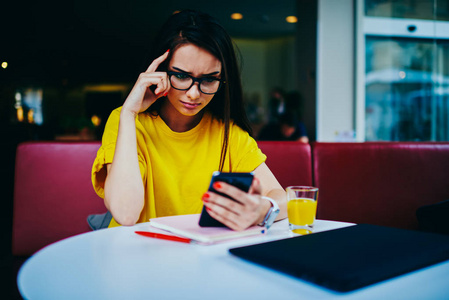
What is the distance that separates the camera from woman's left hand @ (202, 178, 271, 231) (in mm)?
793

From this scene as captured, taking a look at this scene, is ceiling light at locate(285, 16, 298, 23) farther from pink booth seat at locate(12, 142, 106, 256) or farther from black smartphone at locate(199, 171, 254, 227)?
black smartphone at locate(199, 171, 254, 227)

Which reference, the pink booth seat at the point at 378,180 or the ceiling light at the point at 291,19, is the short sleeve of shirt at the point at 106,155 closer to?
the pink booth seat at the point at 378,180

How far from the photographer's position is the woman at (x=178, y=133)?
1.14 metres

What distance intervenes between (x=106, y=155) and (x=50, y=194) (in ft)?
2.46

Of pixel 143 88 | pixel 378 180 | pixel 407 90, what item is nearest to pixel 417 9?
pixel 407 90

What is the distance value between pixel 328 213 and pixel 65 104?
4.98 m

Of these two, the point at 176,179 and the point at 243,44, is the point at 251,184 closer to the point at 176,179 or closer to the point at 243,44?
the point at 176,179

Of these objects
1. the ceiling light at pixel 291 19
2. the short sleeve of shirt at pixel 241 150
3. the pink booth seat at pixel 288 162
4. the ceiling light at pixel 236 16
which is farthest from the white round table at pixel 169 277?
the ceiling light at pixel 291 19

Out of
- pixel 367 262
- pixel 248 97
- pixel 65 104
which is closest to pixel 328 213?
pixel 367 262

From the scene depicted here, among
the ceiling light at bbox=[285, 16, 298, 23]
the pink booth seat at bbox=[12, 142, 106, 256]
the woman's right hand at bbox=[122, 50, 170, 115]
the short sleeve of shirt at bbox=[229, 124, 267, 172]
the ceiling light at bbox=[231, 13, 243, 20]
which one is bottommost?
the pink booth seat at bbox=[12, 142, 106, 256]

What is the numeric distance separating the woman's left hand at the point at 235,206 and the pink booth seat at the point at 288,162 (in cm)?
113

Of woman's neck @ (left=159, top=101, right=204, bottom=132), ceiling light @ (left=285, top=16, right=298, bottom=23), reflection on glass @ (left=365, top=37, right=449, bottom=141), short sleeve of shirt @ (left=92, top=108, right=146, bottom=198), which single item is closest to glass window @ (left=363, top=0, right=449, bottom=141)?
reflection on glass @ (left=365, top=37, right=449, bottom=141)

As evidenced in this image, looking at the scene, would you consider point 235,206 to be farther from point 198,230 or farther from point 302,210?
point 302,210

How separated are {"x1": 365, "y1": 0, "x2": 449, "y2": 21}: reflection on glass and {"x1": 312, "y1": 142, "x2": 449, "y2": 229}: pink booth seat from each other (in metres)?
2.62
